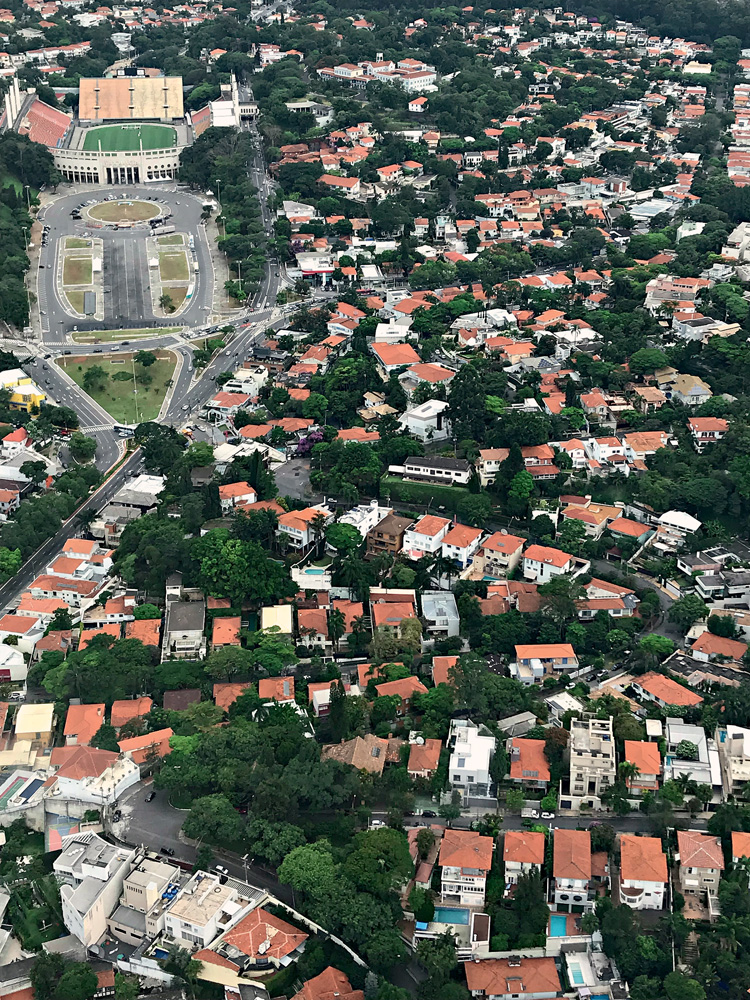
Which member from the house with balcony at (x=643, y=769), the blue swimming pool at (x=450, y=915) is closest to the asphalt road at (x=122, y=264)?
the house with balcony at (x=643, y=769)

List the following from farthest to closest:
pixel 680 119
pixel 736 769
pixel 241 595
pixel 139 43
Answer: pixel 139 43 → pixel 680 119 → pixel 241 595 → pixel 736 769

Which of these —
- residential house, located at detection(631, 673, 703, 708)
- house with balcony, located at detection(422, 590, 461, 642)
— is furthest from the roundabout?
residential house, located at detection(631, 673, 703, 708)

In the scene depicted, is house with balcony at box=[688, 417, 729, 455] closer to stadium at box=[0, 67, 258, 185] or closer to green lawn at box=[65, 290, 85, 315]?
green lawn at box=[65, 290, 85, 315]

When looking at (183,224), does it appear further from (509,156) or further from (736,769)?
(736,769)

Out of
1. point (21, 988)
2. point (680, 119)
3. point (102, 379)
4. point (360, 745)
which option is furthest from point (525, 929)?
point (680, 119)

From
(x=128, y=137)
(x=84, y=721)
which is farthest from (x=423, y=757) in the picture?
(x=128, y=137)

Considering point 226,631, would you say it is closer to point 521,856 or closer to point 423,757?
point 423,757
